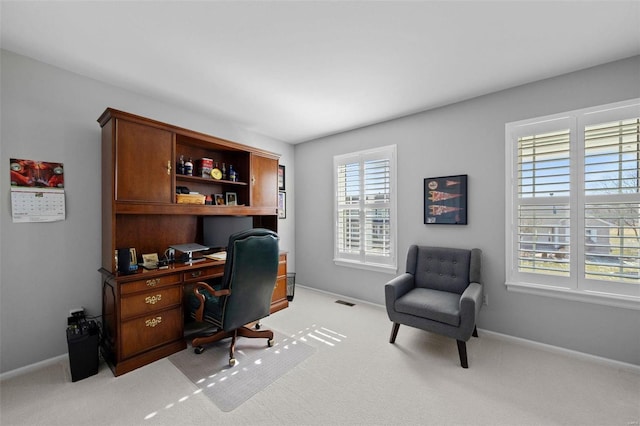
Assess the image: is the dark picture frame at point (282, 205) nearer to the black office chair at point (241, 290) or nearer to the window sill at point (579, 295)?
the black office chair at point (241, 290)

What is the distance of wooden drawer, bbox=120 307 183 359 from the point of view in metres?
2.21

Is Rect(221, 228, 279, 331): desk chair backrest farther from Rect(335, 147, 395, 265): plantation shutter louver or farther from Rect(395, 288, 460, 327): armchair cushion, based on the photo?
Rect(335, 147, 395, 265): plantation shutter louver

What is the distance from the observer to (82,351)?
209cm

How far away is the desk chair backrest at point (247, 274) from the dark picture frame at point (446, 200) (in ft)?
6.68

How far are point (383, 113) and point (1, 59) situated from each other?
3.74 meters

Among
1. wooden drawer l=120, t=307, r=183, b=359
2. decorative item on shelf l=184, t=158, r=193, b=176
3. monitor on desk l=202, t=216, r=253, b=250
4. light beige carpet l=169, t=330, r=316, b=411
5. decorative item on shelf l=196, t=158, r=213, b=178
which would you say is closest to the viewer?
light beige carpet l=169, t=330, r=316, b=411

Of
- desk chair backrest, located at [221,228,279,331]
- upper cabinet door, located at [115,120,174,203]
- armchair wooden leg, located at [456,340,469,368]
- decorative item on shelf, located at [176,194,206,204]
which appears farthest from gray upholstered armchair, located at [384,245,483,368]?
upper cabinet door, located at [115,120,174,203]

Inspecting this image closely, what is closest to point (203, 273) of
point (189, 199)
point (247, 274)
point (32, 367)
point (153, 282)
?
point (153, 282)

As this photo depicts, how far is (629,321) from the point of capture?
2.22 metres

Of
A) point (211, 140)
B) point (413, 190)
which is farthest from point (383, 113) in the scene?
point (211, 140)

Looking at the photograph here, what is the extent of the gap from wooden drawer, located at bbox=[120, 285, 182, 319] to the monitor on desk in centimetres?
87

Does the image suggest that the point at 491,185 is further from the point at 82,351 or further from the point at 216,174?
the point at 82,351

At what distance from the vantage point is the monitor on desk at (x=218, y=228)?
10.8ft

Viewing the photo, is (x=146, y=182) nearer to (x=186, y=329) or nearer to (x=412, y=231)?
(x=186, y=329)
